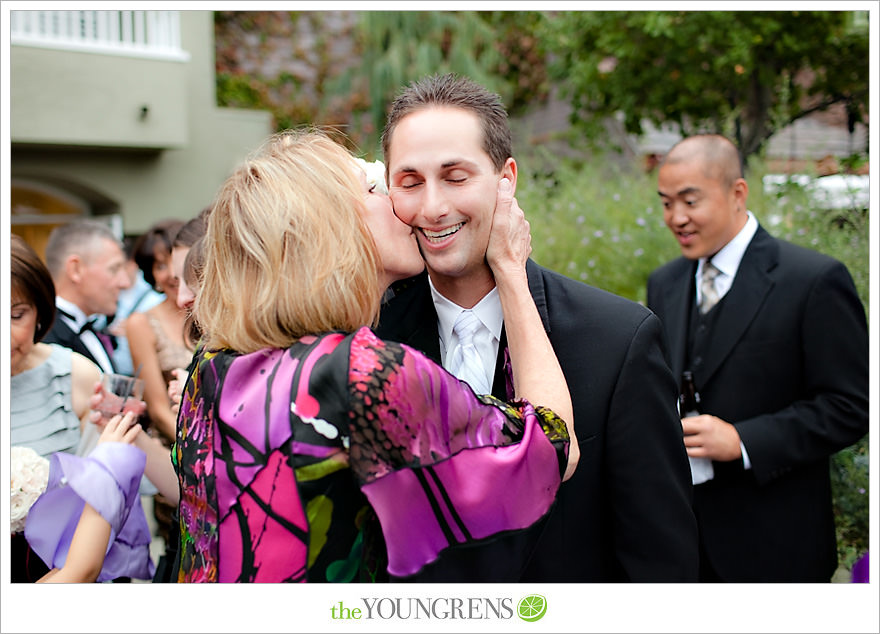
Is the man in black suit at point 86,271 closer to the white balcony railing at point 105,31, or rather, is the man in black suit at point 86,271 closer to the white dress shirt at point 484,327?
the white dress shirt at point 484,327

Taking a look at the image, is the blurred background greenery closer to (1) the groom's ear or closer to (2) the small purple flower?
(1) the groom's ear

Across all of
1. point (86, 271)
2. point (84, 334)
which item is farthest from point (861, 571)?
point (86, 271)

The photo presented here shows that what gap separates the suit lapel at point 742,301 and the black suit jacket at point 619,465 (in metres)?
1.07

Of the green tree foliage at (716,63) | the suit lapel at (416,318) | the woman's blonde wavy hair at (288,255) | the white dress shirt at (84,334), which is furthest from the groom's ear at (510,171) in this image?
the green tree foliage at (716,63)

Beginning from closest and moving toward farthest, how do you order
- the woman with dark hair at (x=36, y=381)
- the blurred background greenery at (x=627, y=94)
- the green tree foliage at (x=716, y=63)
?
the woman with dark hair at (x=36, y=381) < the blurred background greenery at (x=627, y=94) < the green tree foliage at (x=716, y=63)

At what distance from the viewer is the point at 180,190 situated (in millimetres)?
10570

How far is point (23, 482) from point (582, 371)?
161 cm

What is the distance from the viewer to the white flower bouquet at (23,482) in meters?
2.25

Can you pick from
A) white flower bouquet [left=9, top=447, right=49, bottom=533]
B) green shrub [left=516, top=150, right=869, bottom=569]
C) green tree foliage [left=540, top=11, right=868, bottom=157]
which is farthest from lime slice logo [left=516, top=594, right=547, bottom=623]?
green tree foliage [left=540, top=11, right=868, bottom=157]

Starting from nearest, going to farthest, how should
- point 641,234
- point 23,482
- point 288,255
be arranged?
point 288,255 → point 23,482 → point 641,234

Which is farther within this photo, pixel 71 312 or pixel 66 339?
pixel 71 312

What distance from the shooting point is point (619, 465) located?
76.3 inches

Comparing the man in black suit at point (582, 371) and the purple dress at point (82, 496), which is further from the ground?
the man in black suit at point (582, 371)

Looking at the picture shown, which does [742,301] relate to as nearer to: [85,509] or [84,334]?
[85,509]
